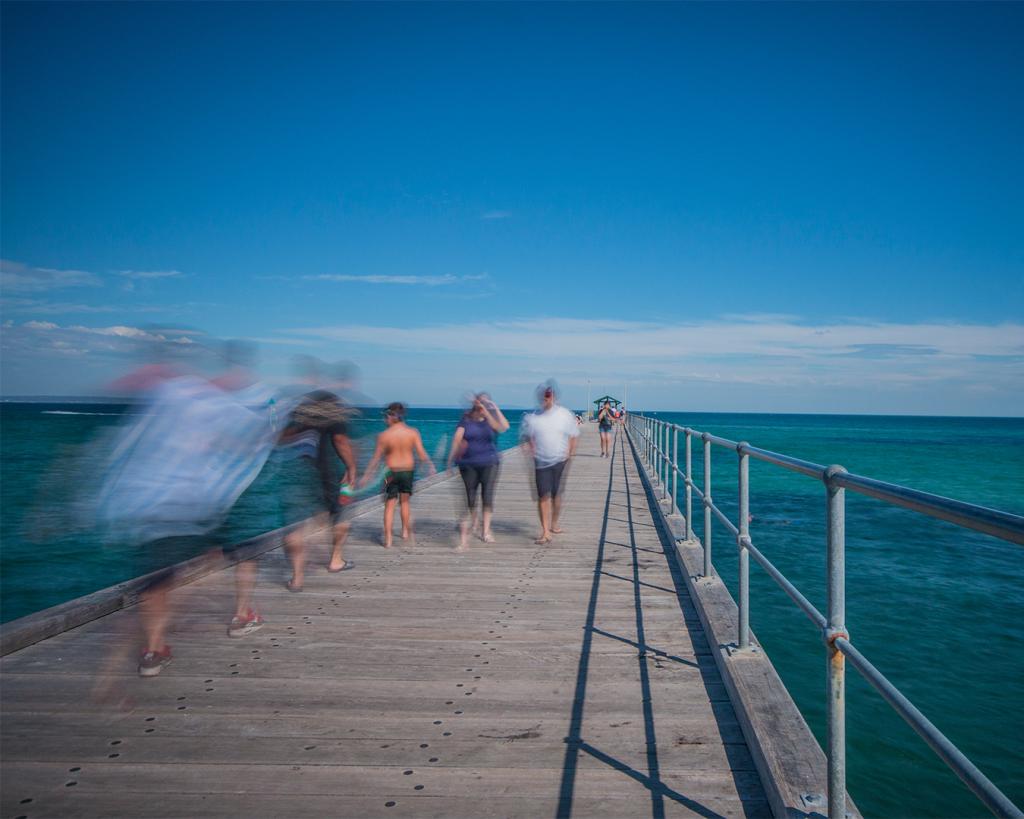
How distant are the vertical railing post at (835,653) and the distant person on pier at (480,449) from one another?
213 inches

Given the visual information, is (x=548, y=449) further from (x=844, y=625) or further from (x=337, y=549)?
(x=844, y=625)

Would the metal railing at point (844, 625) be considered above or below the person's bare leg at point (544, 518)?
above

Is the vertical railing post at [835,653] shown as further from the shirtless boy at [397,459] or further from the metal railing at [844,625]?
the shirtless boy at [397,459]

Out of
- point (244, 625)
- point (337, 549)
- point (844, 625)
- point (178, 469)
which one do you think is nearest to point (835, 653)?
point (844, 625)

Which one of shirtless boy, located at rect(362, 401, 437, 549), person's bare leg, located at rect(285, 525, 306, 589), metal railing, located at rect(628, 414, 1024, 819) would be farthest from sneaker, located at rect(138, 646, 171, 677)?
shirtless boy, located at rect(362, 401, 437, 549)

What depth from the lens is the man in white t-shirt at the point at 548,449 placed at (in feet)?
24.7

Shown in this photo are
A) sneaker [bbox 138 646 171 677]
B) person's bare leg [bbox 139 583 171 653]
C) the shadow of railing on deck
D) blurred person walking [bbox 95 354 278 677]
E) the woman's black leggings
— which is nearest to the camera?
the shadow of railing on deck

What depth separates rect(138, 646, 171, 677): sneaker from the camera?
143 inches

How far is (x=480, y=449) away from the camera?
753 cm

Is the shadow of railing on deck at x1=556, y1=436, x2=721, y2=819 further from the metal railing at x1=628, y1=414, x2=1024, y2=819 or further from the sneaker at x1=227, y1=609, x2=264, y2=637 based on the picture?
the sneaker at x1=227, y1=609, x2=264, y2=637

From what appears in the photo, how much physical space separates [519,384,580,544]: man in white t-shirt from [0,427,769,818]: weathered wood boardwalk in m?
2.08

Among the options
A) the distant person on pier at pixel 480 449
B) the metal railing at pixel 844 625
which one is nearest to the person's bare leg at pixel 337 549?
the distant person on pier at pixel 480 449

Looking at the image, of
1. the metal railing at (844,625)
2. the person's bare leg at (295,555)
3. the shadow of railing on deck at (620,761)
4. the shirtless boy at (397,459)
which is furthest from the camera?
the shirtless boy at (397,459)

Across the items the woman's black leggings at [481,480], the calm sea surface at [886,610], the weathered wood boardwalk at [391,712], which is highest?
the woman's black leggings at [481,480]
